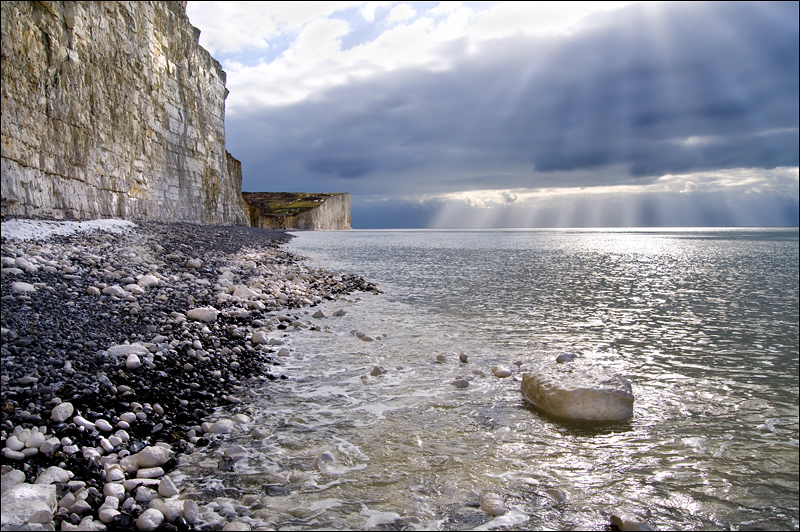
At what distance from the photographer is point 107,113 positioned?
19078mm

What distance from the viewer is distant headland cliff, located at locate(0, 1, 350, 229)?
12969mm

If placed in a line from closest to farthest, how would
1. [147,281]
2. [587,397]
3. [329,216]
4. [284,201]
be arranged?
[587,397] → [147,281] → [284,201] → [329,216]

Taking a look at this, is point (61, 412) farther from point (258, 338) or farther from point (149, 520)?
point (258, 338)

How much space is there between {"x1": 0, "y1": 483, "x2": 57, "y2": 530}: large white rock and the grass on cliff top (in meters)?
87.7

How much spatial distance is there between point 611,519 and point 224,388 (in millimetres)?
4254

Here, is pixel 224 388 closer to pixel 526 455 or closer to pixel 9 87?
pixel 526 455

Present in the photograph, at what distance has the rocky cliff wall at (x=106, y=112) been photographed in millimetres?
12961

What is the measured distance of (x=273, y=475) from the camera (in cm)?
365

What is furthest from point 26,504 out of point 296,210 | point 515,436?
point 296,210

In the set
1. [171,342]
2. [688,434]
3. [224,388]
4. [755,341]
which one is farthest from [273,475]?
[755,341]

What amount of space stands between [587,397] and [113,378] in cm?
502

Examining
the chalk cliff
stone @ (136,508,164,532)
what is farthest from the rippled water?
the chalk cliff

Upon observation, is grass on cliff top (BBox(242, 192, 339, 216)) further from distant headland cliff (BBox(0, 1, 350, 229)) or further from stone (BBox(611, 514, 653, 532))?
stone (BBox(611, 514, 653, 532))

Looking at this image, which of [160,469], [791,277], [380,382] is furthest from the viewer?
[791,277]
